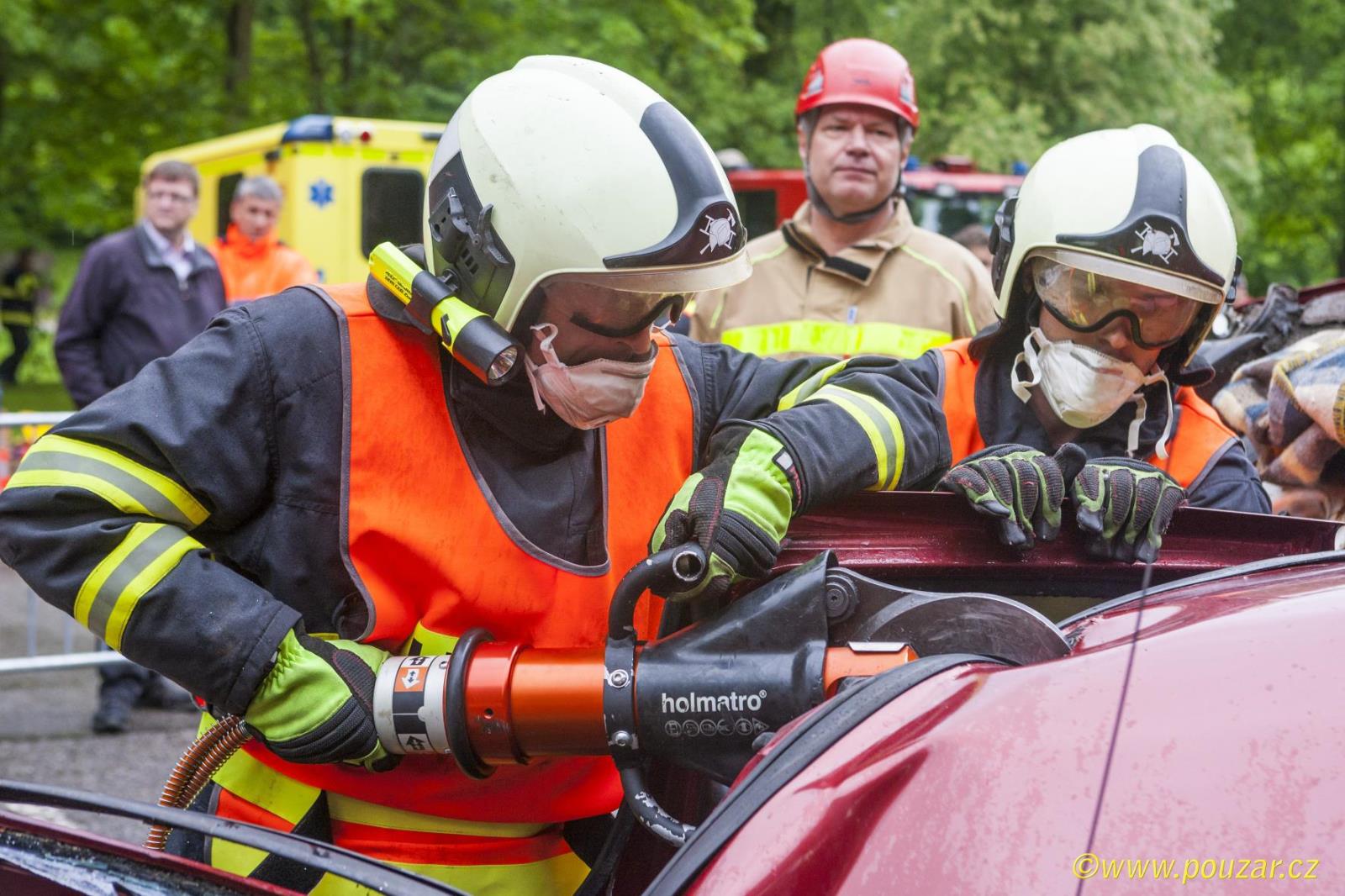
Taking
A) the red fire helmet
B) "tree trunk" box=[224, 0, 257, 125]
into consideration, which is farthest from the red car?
"tree trunk" box=[224, 0, 257, 125]

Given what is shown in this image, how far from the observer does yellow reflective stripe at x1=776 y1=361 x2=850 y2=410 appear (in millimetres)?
2451

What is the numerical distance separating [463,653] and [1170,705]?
902 mm

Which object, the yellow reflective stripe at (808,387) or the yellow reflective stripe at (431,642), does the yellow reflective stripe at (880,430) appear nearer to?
the yellow reflective stripe at (808,387)

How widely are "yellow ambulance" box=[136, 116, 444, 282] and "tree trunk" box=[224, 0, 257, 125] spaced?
3872 mm

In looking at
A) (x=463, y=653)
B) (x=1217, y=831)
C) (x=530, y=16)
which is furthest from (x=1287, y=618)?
(x=530, y=16)

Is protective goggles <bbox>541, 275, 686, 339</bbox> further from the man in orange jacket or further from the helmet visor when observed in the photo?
the man in orange jacket

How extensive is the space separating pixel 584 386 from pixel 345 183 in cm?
938

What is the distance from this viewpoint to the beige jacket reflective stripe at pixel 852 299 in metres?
4.68

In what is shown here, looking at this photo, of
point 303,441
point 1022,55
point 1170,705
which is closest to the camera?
point 1170,705

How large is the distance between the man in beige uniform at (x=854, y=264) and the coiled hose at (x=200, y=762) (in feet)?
8.89

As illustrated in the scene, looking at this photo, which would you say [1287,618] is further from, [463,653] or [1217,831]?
[463,653]

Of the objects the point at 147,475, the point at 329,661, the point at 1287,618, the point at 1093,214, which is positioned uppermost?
the point at 1093,214

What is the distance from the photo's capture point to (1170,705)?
4.40ft

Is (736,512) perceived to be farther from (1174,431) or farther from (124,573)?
(1174,431)
